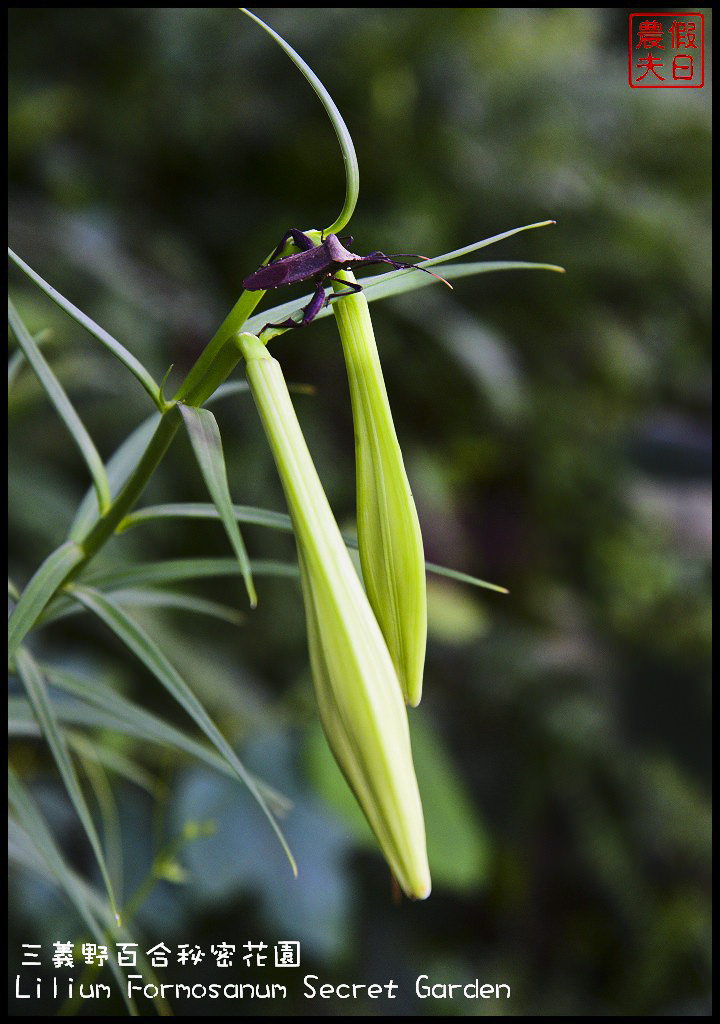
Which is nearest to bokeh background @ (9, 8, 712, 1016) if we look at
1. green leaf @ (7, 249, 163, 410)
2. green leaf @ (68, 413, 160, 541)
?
green leaf @ (68, 413, 160, 541)

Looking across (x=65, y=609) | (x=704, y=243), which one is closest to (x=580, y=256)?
(x=704, y=243)

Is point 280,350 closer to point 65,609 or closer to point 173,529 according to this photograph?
point 173,529


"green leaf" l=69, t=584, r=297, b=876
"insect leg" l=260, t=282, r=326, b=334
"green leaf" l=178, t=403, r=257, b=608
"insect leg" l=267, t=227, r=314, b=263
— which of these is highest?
"insect leg" l=267, t=227, r=314, b=263

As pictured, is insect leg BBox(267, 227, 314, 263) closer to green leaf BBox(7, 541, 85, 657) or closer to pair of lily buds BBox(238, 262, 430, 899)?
pair of lily buds BBox(238, 262, 430, 899)

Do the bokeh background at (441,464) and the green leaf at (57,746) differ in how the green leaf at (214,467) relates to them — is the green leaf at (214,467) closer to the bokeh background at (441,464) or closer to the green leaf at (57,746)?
the green leaf at (57,746)

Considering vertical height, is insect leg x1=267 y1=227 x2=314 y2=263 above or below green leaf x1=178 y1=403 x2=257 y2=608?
above

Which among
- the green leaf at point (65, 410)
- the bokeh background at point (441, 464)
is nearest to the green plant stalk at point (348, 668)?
the green leaf at point (65, 410)

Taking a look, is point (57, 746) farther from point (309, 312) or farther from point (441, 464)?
point (441, 464)
